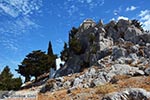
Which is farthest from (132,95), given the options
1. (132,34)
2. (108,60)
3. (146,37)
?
(132,34)

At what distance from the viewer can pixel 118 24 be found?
6381 centimetres

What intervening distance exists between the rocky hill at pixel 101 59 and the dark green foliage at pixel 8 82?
5.52 m

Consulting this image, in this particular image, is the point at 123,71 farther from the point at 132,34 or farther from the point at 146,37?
the point at 132,34

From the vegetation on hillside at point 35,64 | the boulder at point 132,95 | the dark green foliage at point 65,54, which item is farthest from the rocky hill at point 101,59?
the boulder at point 132,95

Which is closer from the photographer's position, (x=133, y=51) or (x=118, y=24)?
(x=133, y=51)

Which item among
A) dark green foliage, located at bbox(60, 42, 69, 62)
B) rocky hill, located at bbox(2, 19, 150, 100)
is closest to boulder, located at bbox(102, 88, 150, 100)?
rocky hill, located at bbox(2, 19, 150, 100)

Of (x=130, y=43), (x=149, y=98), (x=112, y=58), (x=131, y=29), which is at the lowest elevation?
(x=149, y=98)

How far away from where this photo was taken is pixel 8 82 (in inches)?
2362

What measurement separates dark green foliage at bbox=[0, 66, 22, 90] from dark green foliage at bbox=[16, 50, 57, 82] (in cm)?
269

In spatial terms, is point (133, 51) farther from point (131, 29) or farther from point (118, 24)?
point (118, 24)

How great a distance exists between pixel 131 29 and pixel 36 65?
24.5 metres

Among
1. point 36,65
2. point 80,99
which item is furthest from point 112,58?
point 80,99

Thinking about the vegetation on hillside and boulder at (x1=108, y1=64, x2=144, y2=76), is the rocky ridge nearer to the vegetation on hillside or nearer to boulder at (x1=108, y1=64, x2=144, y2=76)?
boulder at (x1=108, y1=64, x2=144, y2=76)

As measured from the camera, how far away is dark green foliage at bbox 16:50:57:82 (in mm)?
61875
